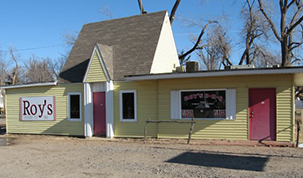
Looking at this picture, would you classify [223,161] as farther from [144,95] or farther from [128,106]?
[128,106]

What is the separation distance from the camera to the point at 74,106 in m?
15.5

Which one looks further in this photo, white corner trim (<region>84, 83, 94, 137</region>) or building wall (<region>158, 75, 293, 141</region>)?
white corner trim (<region>84, 83, 94, 137</region>)

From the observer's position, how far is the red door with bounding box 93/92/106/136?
14.9 m

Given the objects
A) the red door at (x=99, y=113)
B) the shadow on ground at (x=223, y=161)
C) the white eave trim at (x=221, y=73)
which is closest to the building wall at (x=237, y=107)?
the white eave trim at (x=221, y=73)

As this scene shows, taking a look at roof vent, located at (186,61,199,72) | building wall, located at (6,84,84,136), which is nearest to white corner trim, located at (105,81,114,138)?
building wall, located at (6,84,84,136)

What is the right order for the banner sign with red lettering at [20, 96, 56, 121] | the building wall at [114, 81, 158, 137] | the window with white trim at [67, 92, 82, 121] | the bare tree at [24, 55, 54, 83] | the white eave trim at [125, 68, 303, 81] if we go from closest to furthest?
the white eave trim at [125, 68, 303, 81]
the building wall at [114, 81, 158, 137]
the window with white trim at [67, 92, 82, 121]
the banner sign with red lettering at [20, 96, 56, 121]
the bare tree at [24, 55, 54, 83]

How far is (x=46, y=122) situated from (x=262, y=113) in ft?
35.6

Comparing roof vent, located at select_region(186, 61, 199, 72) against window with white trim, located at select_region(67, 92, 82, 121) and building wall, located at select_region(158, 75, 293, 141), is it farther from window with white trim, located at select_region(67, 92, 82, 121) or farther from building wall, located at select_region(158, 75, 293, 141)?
window with white trim, located at select_region(67, 92, 82, 121)

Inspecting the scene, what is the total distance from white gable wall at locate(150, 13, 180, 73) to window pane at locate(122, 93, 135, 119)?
63.9 inches

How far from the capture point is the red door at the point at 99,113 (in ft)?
49.0

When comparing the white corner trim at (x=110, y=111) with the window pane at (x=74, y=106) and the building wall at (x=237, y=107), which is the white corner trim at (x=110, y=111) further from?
the building wall at (x=237, y=107)

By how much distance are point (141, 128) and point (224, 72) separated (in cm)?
471

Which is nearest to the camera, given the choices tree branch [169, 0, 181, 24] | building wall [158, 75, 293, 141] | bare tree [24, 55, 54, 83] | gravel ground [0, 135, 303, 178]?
gravel ground [0, 135, 303, 178]

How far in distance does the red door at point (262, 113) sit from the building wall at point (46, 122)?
8.15 m
